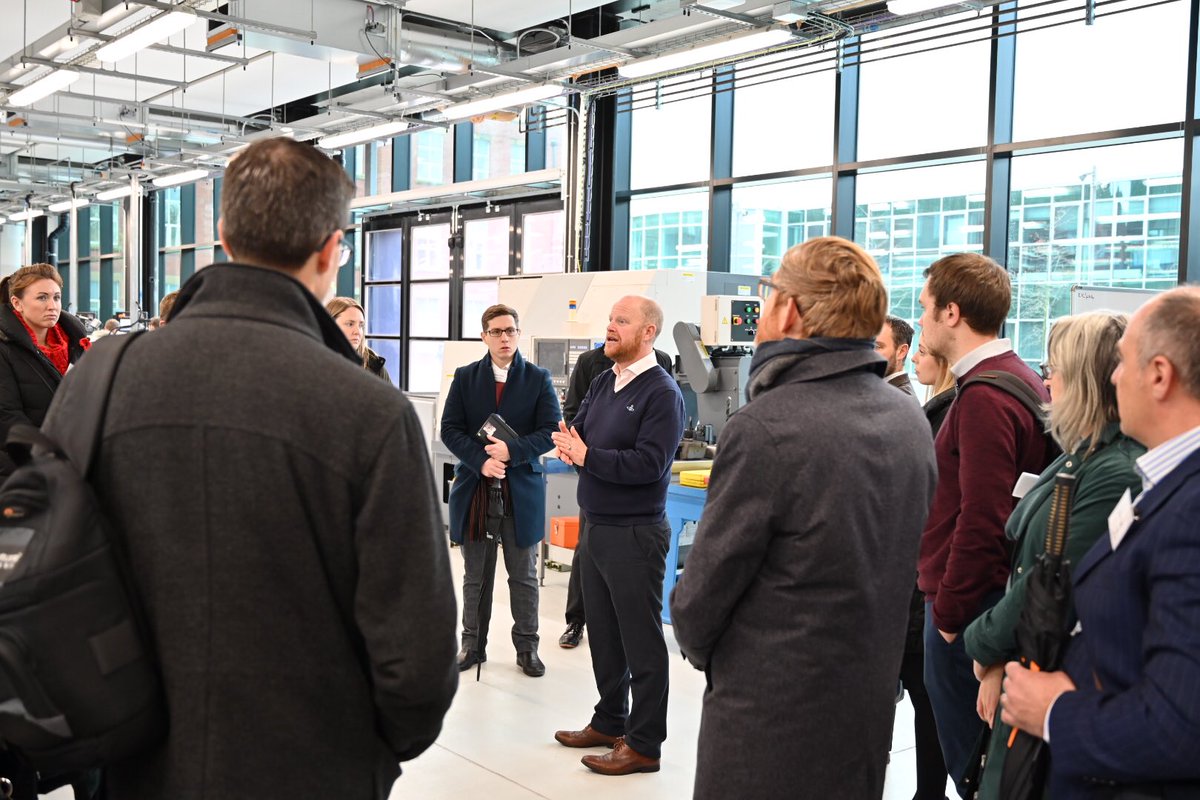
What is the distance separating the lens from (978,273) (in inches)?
99.5

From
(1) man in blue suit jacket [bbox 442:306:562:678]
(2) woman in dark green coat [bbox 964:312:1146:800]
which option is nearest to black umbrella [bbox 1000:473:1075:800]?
(2) woman in dark green coat [bbox 964:312:1146:800]

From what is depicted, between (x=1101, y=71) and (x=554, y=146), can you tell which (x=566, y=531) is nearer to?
(x=1101, y=71)

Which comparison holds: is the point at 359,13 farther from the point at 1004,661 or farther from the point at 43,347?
the point at 1004,661

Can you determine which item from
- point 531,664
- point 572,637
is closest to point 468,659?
point 531,664

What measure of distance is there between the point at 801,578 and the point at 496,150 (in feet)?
30.1

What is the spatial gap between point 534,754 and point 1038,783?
238 cm

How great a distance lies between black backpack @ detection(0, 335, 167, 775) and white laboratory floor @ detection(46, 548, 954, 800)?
2.15 m

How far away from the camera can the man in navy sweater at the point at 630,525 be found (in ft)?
11.2

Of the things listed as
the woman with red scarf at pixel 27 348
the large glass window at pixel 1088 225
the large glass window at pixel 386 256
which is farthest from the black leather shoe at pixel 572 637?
the large glass window at pixel 386 256

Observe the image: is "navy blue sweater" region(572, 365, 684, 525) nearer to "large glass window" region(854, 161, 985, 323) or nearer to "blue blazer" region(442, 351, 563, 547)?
"blue blazer" region(442, 351, 563, 547)

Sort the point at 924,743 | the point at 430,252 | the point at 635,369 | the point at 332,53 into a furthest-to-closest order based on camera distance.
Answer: the point at 430,252 → the point at 332,53 → the point at 635,369 → the point at 924,743

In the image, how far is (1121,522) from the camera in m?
1.47

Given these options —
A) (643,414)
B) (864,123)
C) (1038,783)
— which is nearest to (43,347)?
(643,414)

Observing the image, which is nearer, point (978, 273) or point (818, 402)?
point (818, 402)
